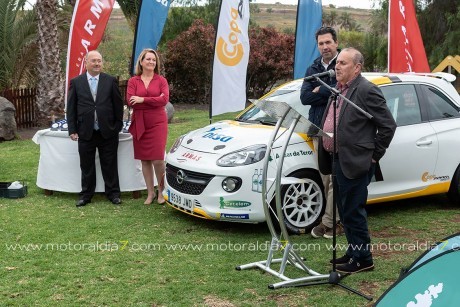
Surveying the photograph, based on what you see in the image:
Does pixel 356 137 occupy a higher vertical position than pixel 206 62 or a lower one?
higher

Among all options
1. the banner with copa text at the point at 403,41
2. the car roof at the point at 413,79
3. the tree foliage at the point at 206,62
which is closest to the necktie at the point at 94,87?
the car roof at the point at 413,79

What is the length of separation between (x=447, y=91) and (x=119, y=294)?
4707 millimetres

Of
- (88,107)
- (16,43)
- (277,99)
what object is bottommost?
(88,107)

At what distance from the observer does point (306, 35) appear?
33.9 ft

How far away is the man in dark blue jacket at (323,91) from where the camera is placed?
6.30 metres

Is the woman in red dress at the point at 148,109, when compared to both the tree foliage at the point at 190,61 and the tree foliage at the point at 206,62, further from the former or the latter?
the tree foliage at the point at 206,62

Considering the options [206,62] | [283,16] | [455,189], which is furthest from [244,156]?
[283,16]

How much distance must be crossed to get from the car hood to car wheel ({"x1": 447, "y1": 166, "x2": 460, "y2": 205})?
2.10 metres

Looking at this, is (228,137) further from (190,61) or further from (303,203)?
(190,61)

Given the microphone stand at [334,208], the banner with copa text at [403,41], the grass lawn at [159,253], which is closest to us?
the microphone stand at [334,208]

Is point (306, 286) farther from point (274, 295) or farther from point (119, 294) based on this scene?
point (119, 294)

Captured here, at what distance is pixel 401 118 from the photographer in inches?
283

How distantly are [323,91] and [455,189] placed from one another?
240 cm

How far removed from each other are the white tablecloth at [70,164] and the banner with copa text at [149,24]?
4.64 feet
